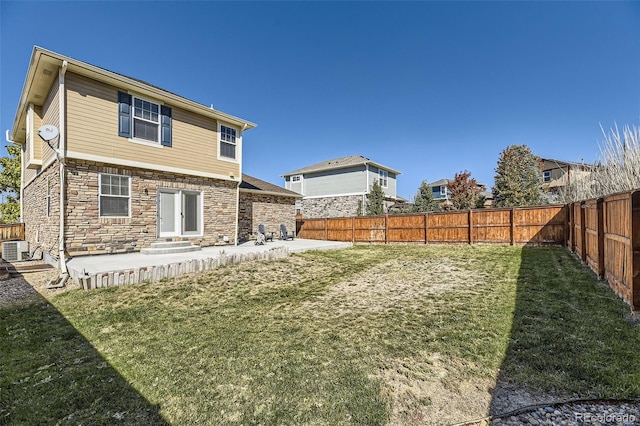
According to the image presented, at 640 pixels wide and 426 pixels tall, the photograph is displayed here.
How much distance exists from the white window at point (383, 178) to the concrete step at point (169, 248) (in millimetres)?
19043

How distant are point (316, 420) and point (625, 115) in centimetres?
1168

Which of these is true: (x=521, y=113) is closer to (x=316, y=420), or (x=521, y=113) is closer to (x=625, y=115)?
(x=625, y=115)

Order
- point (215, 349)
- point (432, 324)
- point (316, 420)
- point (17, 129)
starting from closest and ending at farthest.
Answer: point (316, 420), point (215, 349), point (432, 324), point (17, 129)

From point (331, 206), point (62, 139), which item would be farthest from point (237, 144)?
point (331, 206)

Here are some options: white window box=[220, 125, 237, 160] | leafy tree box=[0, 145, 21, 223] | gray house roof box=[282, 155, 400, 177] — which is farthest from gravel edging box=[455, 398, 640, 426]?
leafy tree box=[0, 145, 21, 223]

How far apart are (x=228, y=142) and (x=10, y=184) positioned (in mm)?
16890

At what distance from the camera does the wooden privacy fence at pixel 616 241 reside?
435cm

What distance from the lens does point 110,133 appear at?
8875mm

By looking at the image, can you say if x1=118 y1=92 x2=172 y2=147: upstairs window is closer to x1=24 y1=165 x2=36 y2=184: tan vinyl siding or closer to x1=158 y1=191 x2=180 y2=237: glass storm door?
x1=158 y1=191 x2=180 y2=237: glass storm door

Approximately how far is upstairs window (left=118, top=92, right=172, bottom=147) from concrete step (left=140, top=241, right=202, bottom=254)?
Answer: 3.52 m

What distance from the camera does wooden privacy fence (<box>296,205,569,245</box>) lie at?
467 inches

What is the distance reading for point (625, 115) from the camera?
8383 millimetres

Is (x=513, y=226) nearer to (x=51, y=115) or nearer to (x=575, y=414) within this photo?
(x=575, y=414)

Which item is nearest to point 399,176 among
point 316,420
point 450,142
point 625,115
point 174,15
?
point 450,142
